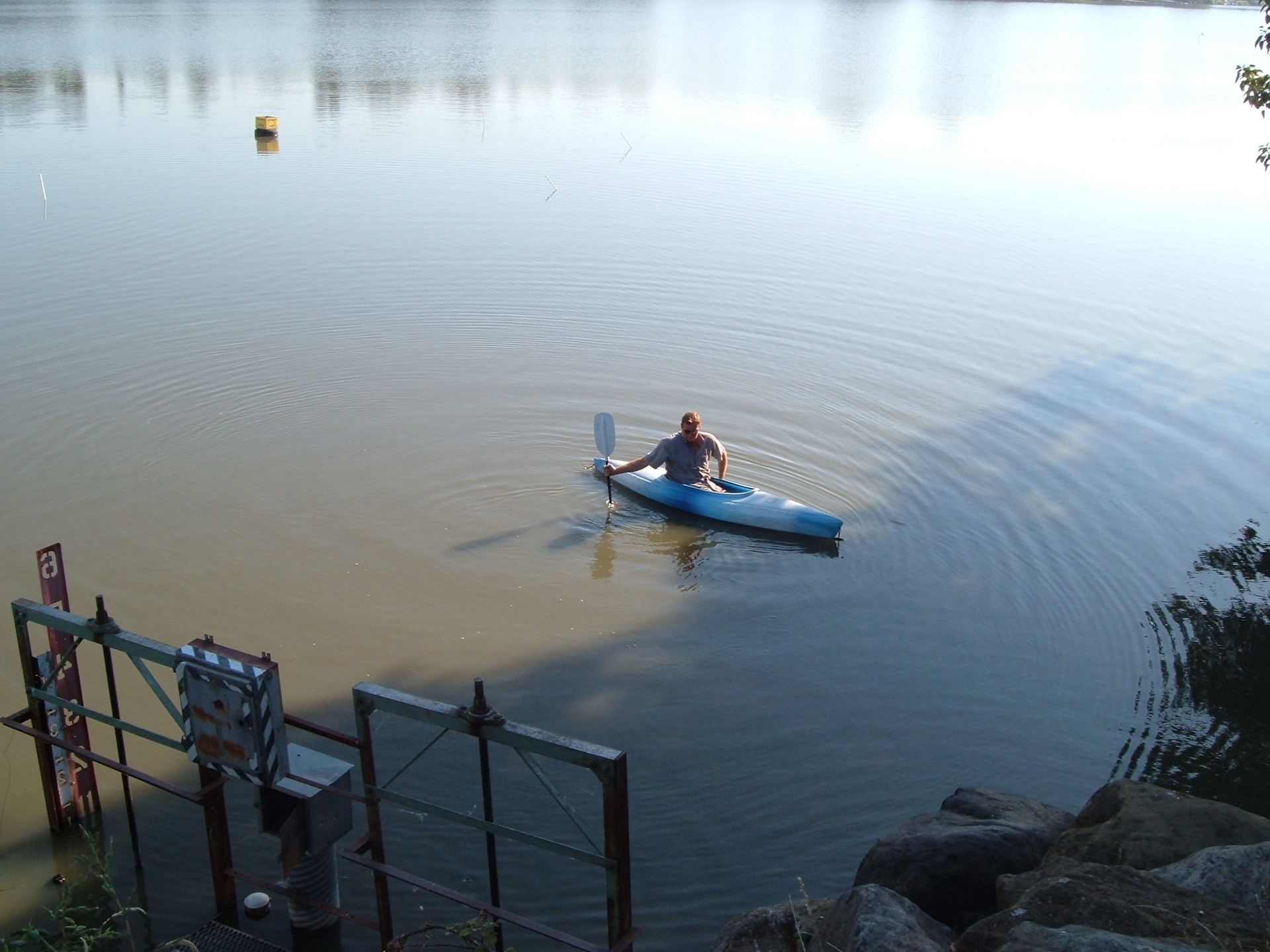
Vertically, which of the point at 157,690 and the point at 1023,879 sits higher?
the point at 157,690

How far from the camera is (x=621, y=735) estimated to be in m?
8.17

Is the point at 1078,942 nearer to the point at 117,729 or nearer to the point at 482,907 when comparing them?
the point at 482,907

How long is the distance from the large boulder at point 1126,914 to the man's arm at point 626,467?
721cm

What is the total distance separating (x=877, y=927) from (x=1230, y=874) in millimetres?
1552

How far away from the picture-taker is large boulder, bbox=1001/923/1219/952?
4.14 meters

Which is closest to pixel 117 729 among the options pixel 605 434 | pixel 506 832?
pixel 506 832

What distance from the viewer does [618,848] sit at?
5.25 metres

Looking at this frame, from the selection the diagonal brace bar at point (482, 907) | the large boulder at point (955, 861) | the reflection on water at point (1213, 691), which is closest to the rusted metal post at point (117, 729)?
the diagonal brace bar at point (482, 907)

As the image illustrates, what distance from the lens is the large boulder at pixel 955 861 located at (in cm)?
569

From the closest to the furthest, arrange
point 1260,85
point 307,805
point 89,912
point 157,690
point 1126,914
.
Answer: point 1126,914, point 307,805, point 157,690, point 89,912, point 1260,85

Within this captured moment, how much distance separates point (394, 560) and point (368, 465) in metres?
2.03

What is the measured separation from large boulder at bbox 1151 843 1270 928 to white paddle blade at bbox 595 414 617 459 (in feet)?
25.3

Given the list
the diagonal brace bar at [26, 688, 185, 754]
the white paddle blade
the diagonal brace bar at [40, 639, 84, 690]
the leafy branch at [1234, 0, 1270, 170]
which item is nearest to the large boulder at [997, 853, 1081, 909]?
the diagonal brace bar at [26, 688, 185, 754]

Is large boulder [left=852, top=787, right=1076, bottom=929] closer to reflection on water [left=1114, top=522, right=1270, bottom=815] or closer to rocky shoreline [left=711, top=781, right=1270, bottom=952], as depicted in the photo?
rocky shoreline [left=711, top=781, right=1270, bottom=952]
